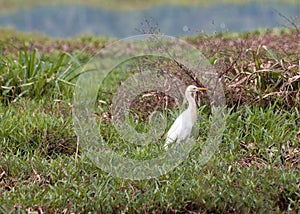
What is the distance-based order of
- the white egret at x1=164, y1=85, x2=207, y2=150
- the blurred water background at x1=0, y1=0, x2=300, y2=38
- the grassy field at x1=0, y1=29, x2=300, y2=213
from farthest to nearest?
the blurred water background at x1=0, y1=0, x2=300, y2=38
the white egret at x1=164, y1=85, x2=207, y2=150
the grassy field at x1=0, y1=29, x2=300, y2=213

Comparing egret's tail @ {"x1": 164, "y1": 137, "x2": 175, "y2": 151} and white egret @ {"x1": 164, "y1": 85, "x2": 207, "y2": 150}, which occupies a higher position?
white egret @ {"x1": 164, "y1": 85, "x2": 207, "y2": 150}

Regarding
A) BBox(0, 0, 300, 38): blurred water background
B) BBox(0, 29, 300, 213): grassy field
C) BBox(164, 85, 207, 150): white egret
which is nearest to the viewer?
BBox(0, 29, 300, 213): grassy field

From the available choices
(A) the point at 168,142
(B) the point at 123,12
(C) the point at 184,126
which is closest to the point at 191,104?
(C) the point at 184,126

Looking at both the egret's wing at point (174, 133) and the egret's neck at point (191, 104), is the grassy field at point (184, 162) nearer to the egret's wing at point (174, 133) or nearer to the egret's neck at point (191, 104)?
the egret's wing at point (174, 133)

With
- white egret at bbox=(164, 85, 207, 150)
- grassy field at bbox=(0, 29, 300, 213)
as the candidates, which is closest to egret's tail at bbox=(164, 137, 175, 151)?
white egret at bbox=(164, 85, 207, 150)

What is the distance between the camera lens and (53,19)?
35.8ft

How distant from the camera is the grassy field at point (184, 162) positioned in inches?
117

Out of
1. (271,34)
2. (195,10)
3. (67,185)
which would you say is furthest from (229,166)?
(195,10)

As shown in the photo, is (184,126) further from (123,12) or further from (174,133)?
(123,12)

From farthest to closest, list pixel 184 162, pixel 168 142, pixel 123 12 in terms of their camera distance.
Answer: pixel 123 12, pixel 168 142, pixel 184 162

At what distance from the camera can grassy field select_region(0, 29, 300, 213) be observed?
2.97m

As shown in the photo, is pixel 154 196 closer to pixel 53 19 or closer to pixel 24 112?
pixel 24 112

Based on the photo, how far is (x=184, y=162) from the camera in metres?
3.44

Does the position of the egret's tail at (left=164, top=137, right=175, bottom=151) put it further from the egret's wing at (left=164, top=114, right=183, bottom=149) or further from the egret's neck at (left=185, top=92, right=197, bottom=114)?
the egret's neck at (left=185, top=92, right=197, bottom=114)
